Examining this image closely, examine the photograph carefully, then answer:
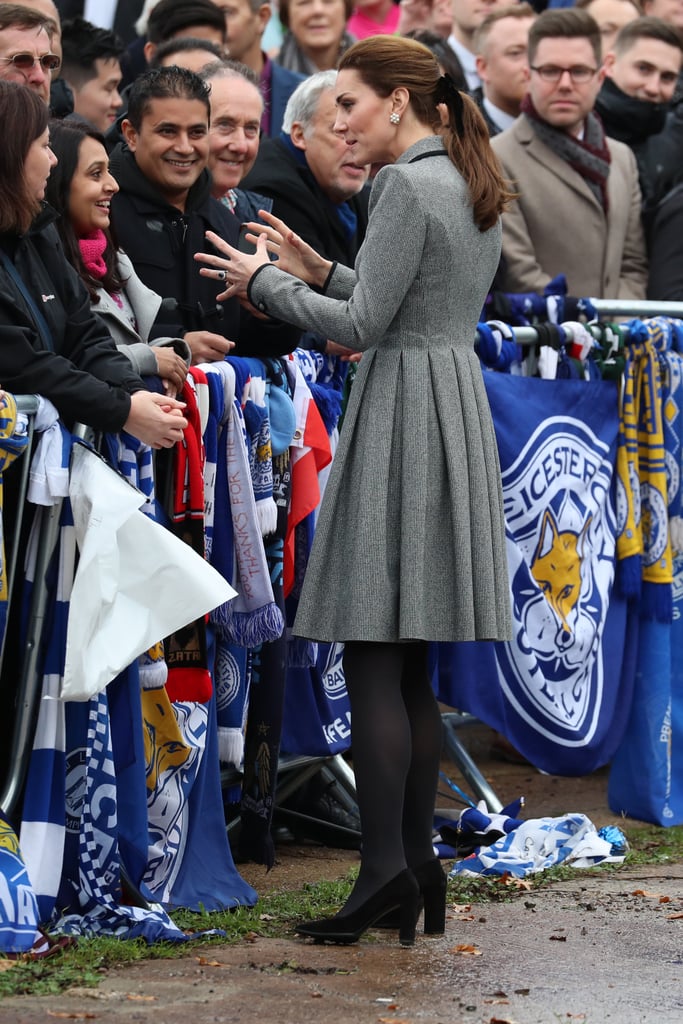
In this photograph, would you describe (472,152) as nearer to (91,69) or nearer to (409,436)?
(409,436)

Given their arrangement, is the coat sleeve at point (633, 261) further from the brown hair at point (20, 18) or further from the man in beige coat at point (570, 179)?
the brown hair at point (20, 18)

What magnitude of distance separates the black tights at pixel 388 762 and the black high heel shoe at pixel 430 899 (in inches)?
1.3

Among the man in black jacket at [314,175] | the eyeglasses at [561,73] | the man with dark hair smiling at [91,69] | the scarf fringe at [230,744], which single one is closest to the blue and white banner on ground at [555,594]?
the man in black jacket at [314,175]

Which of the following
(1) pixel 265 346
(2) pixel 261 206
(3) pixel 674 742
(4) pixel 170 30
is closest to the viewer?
(1) pixel 265 346

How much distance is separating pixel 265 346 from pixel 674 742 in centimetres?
247

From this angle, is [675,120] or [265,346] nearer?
[265,346]

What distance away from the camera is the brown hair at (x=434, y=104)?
14.6 ft

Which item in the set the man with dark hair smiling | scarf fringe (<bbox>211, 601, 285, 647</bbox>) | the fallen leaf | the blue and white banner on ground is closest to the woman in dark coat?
scarf fringe (<bbox>211, 601, 285, 647</bbox>)

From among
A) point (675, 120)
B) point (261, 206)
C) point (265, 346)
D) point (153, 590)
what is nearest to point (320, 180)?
point (261, 206)

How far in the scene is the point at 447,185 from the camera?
14.5ft

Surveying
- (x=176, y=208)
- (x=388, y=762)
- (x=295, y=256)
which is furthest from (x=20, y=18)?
(x=388, y=762)

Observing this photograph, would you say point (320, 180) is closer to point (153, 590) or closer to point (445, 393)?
point (445, 393)

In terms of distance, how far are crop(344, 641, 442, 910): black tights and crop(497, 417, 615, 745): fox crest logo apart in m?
1.65

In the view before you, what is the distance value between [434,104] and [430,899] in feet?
6.77
